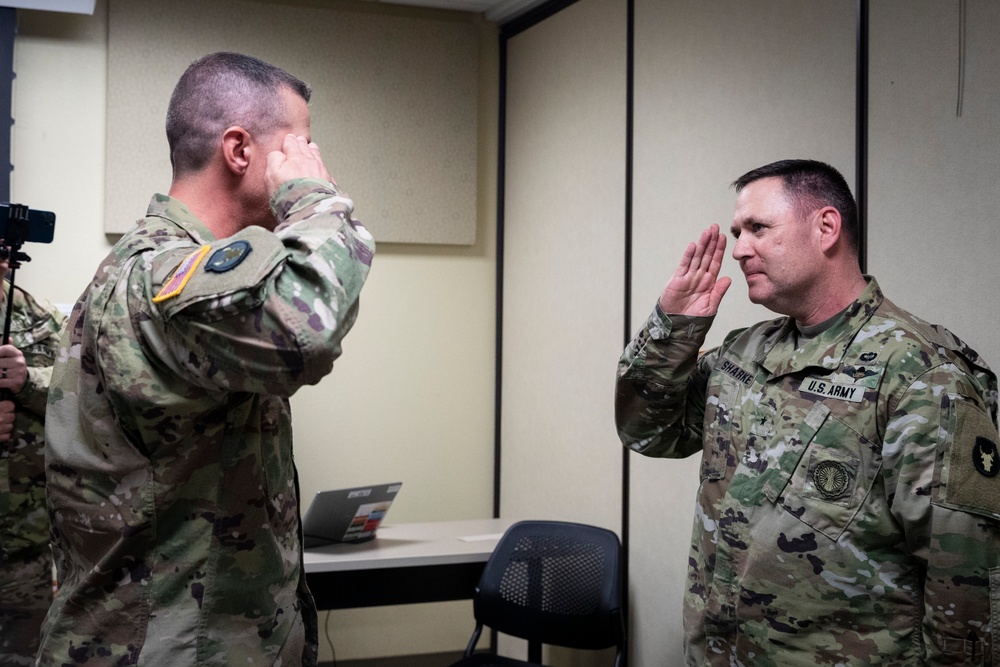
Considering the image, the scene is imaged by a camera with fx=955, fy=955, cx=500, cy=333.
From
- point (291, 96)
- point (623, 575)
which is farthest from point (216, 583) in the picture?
point (623, 575)

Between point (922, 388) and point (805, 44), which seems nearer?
point (922, 388)

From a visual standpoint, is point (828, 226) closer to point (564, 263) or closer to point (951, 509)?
point (951, 509)

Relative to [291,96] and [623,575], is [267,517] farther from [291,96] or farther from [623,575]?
[623,575]

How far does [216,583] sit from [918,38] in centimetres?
213

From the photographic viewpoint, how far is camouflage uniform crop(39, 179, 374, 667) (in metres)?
1.22

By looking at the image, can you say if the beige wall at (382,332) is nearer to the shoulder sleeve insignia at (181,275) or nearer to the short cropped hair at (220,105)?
the short cropped hair at (220,105)

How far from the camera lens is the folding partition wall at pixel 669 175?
7.68 feet

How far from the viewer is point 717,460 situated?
2.16 meters

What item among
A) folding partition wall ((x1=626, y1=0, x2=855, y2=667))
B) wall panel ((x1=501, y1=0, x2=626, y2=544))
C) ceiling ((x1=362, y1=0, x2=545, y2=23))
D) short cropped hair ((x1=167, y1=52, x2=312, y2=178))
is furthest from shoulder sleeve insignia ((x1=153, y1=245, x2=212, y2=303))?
ceiling ((x1=362, y1=0, x2=545, y2=23))

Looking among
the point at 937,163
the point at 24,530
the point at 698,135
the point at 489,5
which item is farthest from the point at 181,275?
the point at 489,5

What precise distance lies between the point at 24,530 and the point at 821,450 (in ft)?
8.22

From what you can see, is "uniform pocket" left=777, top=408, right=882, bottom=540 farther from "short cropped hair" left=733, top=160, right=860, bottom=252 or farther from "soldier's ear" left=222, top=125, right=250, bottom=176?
"soldier's ear" left=222, top=125, right=250, bottom=176

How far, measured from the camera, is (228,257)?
1.23 m

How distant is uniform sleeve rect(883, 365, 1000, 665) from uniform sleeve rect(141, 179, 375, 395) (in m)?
1.12
